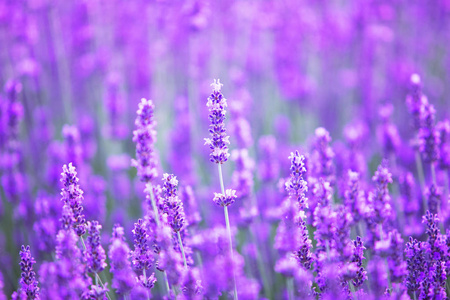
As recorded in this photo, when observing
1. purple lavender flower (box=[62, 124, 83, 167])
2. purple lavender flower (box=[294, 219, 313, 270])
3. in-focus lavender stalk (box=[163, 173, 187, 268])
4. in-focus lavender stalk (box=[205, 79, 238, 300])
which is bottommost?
purple lavender flower (box=[294, 219, 313, 270])

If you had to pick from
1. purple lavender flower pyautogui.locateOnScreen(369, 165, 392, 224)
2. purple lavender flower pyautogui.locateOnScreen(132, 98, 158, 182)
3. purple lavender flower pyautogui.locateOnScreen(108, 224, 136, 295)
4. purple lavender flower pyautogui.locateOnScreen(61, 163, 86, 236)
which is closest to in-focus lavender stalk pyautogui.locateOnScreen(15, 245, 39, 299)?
purple lavender flower pyautogui.locateOnScreen(61, 163, 86, 236)

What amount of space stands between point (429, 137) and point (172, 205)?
62.4 inches

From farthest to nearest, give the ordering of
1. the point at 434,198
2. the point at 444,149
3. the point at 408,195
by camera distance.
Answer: the point at 408,195, the point at 444,149, the point at 434,198

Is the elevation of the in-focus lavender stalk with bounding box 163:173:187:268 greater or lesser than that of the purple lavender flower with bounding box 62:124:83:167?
lesser

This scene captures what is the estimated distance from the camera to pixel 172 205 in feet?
5.97

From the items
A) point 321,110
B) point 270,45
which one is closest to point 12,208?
point 321,110

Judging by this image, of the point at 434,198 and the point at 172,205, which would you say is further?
the point at 434,198

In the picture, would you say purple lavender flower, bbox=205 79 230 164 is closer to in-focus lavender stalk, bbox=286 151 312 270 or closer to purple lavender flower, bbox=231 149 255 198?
in-focus lavender stalk, bbox=286 151 312 270

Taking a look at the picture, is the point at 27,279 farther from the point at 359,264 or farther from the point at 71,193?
the point at 359,264

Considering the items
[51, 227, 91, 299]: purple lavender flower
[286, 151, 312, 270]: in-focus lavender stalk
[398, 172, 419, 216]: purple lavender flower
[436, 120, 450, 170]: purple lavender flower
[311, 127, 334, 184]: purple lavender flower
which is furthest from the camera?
[398, 172, 419, 216]: purple lavender flower

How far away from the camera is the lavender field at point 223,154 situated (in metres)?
1.77

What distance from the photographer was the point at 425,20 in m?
5.47

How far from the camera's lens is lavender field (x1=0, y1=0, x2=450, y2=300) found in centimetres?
177

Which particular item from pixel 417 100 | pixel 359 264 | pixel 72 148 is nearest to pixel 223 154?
pixel 359 264
